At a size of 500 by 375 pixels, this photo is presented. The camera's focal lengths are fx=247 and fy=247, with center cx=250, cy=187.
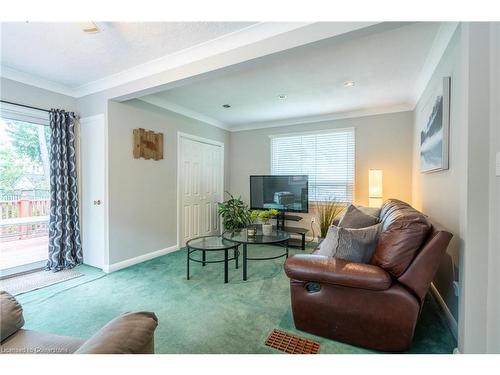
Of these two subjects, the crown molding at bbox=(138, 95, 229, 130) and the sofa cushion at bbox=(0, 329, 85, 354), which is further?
the crown molding at bbox=(138, 95, 229, 130)

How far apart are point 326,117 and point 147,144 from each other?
121 inches

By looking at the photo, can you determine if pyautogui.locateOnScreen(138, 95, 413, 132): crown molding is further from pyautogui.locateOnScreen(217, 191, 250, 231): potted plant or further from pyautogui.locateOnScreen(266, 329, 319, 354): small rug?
pyautogui.locateOnScreen(266, 329, 319, 354): small rug

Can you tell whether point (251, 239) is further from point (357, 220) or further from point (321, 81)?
point (321, 81)

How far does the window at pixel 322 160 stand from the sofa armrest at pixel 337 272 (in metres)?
2.86

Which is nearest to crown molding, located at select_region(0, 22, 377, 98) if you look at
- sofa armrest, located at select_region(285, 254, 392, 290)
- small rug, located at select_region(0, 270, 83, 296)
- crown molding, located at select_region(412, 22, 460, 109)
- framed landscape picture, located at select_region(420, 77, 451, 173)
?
crown molding, located at select_region(412, 22, 460, 109)

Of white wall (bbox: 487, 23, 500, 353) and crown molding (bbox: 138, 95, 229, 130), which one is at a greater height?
crown molding (bbox: 138, 95, 229, 130)

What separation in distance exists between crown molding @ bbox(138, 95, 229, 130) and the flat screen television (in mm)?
1315

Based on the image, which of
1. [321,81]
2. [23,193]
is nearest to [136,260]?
[23,193]

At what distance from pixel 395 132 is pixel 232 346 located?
390cm

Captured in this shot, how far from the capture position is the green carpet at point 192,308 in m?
1.75

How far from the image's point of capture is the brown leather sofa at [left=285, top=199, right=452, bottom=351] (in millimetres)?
1547

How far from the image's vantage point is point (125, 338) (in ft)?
2.42

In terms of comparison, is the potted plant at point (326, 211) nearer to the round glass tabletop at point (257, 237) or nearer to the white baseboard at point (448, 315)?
the round glass tabletop at point (257, 237)
